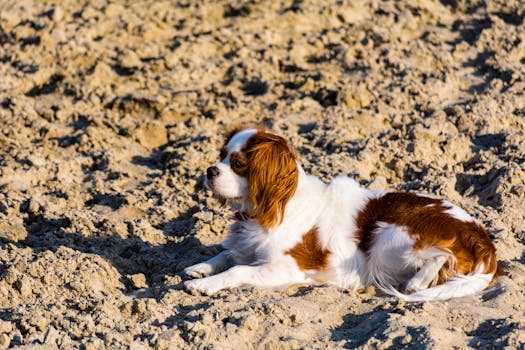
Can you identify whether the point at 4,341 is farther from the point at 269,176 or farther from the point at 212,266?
the point at 269,176

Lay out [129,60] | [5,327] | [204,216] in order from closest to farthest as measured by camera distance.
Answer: [5,327]
[204,216]
[129,60]

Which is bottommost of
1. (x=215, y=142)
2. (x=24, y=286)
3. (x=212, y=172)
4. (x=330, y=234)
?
(x=24, y=286)

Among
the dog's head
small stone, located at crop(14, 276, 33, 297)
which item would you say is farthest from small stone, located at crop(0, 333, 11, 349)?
the dog's head

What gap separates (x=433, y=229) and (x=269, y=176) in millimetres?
1084

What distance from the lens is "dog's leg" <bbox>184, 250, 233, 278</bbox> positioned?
567cm

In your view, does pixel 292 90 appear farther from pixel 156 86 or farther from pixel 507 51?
pixel 507 51

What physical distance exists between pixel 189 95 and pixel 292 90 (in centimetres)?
111

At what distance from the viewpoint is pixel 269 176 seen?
537 centimetres

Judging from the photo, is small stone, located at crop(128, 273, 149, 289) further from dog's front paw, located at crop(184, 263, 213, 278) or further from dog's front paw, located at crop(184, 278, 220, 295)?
dog's front paw, located at crop(184, 278, 220, 295)

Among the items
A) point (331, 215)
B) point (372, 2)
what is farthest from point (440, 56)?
point (331, 215)

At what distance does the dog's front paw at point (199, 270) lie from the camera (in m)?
5.65

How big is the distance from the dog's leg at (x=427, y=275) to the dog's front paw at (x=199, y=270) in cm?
132

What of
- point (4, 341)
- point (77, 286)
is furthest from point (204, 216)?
point (4, 341)

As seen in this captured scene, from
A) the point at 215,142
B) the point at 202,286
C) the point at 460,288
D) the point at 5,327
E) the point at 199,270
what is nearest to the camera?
the point at 5,327
